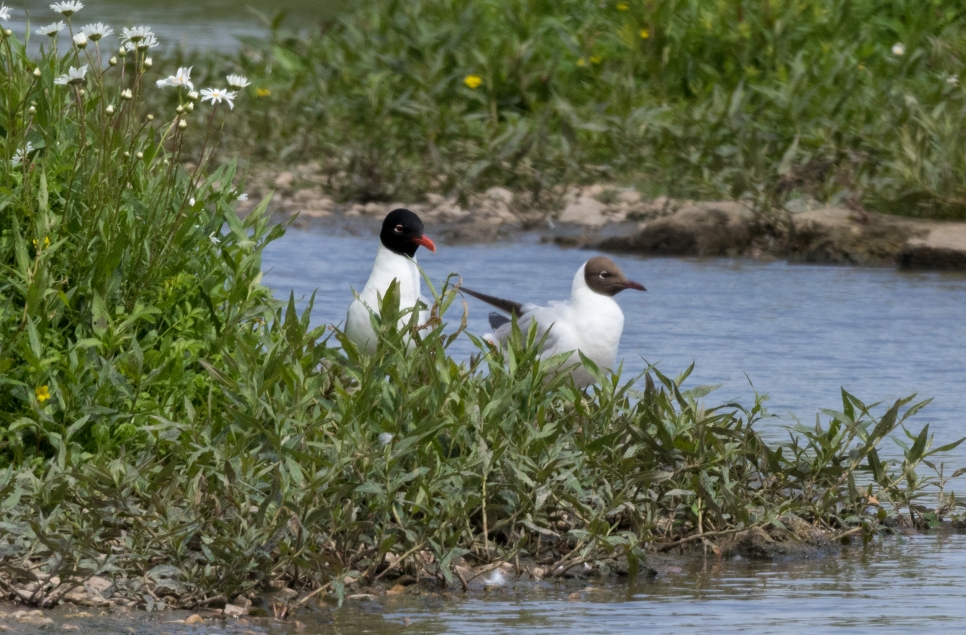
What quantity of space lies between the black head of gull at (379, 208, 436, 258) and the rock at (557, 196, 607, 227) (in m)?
5.71

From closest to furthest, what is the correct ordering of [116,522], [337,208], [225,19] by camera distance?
[116,522]
[337,208]
[225,19]

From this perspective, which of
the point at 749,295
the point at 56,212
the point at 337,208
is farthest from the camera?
A: the point at 337,208

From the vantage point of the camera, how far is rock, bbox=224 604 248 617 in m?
4.50

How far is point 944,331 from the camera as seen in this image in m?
9.41

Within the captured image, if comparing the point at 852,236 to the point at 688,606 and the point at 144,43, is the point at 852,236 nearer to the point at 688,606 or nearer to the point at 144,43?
the point at 688,606

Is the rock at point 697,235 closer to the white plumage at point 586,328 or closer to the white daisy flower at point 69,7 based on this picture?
the white plumage at point 586,328

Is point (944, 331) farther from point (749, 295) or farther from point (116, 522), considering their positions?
point (116, 522)

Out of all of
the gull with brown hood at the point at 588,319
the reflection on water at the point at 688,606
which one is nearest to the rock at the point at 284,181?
the gull with brown hood at the point at 588,319

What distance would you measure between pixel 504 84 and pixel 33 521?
10.5m

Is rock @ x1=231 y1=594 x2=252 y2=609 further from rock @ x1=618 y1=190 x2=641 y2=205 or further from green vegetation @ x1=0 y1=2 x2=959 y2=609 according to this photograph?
rock @ x1=618 y1=190 x2=641 y2=205

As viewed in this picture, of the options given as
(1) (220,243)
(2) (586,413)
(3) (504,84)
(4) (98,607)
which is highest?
(3) (504,84)

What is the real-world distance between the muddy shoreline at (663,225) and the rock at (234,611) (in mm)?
6457

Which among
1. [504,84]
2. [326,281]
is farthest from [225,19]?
[326,281]

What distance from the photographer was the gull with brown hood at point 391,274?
21.5ft
